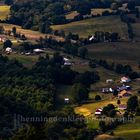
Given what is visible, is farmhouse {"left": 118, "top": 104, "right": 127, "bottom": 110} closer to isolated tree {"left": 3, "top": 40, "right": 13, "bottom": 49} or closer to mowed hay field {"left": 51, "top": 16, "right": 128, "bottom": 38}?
isolated tree {"left": 3, "top": 40, "right": 13, "bottom": 49}

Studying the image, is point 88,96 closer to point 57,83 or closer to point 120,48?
point 57,83

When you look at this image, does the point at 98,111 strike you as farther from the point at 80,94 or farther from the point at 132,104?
the point at 80,94

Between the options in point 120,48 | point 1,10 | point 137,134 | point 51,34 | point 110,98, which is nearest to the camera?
point 137,134

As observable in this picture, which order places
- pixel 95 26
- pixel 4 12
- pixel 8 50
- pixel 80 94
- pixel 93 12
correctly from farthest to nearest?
pixel 4 12 < pixel 93 12 < pixel 95 26 < pixel 8 50 < pixel 80 94

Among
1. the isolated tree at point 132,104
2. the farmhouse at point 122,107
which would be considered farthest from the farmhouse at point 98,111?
the isolated tree at point 132,104

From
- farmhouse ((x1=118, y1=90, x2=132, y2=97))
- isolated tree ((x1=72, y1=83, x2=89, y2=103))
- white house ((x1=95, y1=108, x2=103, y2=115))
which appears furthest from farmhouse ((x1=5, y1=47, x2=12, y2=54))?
white house ((x1=95, y1=108, x2=103, y2=115))

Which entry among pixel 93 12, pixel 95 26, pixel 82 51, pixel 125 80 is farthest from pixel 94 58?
pixel 93 12

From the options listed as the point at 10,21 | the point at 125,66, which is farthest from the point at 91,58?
the point at 10,21

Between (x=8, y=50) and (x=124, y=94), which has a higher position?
(x=8, y=50)
